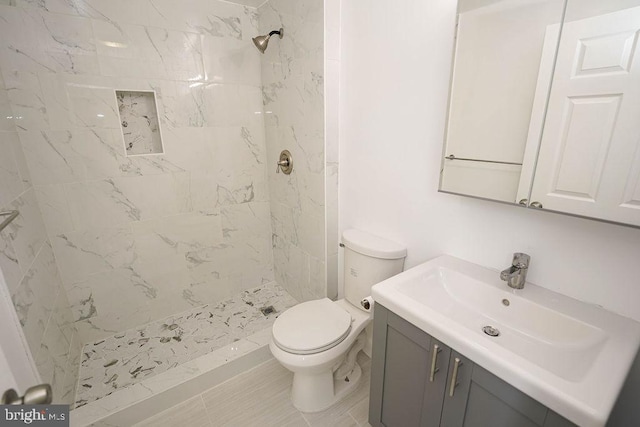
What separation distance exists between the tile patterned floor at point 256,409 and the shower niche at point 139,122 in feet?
5.28

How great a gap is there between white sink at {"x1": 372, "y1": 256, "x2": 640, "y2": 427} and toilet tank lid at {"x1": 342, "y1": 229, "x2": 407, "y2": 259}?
0.76 feet

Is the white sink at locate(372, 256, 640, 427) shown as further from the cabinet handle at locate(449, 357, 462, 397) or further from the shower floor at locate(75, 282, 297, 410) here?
the shower floor at locate(75, 282, 297, 410)

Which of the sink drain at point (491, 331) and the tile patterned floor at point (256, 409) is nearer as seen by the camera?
the sink drain at point (491, 331)

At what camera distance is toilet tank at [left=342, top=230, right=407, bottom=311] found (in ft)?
4.95

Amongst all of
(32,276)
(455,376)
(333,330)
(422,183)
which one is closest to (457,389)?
(455,376)

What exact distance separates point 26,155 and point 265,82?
5.04 feet

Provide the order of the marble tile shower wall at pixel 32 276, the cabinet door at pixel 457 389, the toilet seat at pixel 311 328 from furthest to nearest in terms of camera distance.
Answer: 1. the toilet seat at pixel 311 328
2. the marble tile shower wall at pixel 32 276
3. the cabinet door at pixel 457 389

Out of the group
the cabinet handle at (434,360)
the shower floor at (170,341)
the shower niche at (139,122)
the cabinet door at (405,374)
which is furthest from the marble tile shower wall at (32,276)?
the cabinet handle at (434,360)

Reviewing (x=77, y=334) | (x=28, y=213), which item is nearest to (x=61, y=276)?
(x=77, y=334)

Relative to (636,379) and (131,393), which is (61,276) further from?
(636,379)

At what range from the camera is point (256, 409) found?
160 cm

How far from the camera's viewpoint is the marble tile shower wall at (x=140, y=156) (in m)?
1.61

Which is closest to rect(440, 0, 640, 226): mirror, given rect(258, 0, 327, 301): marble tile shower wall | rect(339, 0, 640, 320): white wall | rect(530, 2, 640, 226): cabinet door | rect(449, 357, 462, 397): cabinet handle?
rect(530, 2, 640, 226): cabinet door

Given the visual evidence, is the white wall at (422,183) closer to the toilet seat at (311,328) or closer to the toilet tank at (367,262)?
the toilet tank at (367,262)
